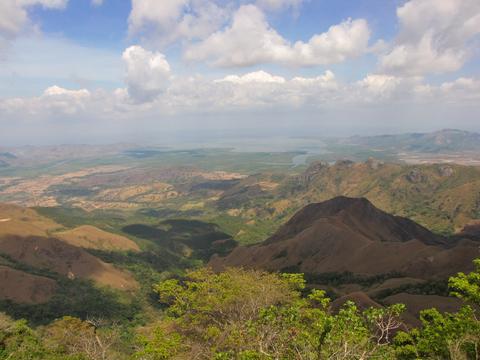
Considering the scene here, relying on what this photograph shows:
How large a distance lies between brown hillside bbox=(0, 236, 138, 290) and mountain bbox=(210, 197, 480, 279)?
1393 inches

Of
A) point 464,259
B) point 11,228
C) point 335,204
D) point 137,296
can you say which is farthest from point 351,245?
point 11,228

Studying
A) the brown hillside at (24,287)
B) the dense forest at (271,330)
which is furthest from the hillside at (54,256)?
the dense forest at (271,330)

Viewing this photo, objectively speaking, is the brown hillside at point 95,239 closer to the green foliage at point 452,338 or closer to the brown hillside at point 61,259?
the brown hillside at point 61,259

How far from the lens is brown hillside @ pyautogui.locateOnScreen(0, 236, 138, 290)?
355 ft

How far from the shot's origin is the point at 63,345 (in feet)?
146

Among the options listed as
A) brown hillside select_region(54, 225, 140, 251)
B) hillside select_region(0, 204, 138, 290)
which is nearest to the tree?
hillside select_region(0, 204, 138, 290)

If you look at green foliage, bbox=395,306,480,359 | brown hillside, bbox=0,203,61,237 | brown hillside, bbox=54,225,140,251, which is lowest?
brown hillside, bbox=54,225,140,251

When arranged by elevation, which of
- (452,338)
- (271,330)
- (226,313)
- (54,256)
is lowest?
(54,256)

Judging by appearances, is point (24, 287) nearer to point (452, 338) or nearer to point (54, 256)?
point (54, 256)

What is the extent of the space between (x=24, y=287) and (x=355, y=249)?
86.5 m

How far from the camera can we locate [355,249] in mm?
104562

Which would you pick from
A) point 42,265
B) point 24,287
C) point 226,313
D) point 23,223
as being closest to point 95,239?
point 23,223

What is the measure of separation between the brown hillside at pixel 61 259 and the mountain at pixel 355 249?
3539 centimetres

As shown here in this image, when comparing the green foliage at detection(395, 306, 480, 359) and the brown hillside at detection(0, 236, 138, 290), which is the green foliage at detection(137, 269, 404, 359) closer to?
the green foliage at detection(395, 306, 480, 359)
